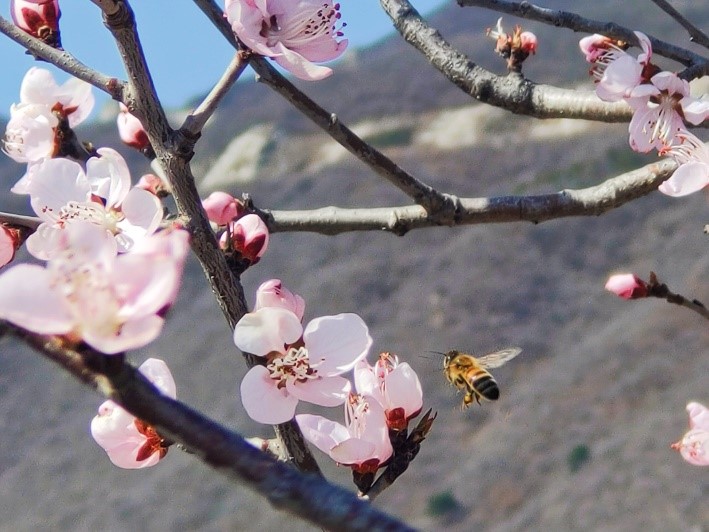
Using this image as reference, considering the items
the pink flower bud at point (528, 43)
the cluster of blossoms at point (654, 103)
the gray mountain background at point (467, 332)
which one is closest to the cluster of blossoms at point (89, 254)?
the cluster of blossoms at point (654, 103)

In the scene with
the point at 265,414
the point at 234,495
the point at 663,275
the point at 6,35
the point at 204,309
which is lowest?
the point at 204,309

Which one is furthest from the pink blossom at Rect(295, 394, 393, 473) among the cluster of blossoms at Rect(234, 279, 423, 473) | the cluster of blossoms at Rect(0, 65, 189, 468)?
the cluster of blossoms at Rect(0, 65, 189, 468)

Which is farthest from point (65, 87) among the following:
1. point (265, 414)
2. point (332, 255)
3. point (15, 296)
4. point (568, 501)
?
point (332, 255)

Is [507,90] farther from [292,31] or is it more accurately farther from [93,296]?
[93,296]

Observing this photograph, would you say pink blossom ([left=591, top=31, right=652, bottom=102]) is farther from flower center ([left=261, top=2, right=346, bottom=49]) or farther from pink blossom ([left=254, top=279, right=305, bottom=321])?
pink blossom ([left=254, top=279, right=305, bottom=321])

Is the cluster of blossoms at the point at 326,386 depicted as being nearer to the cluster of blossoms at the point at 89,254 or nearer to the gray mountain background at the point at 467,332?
the cluster of blossoms at the point at 89,254

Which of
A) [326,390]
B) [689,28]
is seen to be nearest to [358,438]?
[326,390]

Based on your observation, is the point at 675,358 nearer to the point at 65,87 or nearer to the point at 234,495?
the point at 234,495
